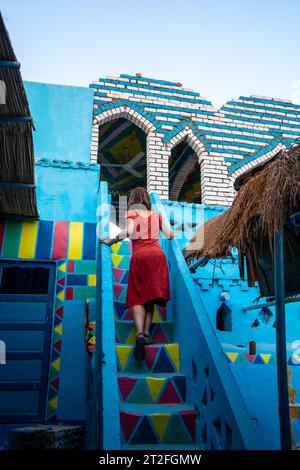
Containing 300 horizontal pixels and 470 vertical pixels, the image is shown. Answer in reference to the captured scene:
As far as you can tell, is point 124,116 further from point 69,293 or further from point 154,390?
point 154,390

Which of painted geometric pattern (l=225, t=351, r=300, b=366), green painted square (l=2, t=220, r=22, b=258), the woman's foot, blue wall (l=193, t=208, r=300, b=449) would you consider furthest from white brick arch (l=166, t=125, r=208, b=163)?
the woman's foot

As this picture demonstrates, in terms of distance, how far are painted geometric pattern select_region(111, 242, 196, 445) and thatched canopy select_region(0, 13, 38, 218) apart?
6.86 feet

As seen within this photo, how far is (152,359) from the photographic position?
3.78 metres

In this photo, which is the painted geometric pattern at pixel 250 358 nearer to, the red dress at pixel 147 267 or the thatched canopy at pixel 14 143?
the red dress at pixel 147 267

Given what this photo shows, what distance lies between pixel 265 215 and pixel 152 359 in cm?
180

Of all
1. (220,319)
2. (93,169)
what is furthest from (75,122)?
(220,319)

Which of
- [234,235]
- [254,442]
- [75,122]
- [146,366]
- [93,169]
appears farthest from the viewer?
[75,122]

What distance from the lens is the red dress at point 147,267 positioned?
4062 mm

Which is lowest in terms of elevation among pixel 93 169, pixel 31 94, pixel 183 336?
pixel 183 336

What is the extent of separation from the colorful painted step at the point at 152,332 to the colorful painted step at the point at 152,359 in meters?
0.30

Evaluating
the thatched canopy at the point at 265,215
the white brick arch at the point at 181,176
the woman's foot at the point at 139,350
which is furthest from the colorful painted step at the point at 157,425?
the white brick arch at the point at 181,176

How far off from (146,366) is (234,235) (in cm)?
148
